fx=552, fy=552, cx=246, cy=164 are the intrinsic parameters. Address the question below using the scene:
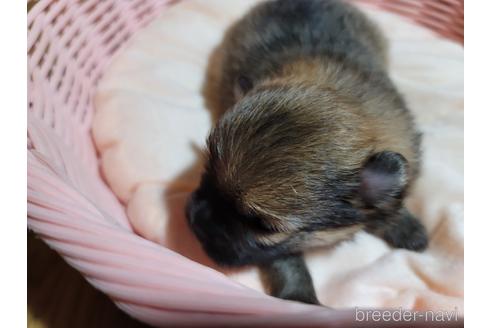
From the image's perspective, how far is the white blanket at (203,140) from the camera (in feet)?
5.31

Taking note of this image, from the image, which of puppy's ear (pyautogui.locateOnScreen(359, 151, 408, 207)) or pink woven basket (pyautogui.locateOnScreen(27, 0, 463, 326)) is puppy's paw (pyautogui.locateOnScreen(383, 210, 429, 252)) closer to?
puppy's ear (pyautogui.locateOnScreen(359, 151, 408, 207))

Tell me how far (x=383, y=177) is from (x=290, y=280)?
0.44m

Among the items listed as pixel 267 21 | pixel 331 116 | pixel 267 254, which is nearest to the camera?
pixel 331 116

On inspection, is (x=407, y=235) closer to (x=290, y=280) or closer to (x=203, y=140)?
(x=290, y=280)

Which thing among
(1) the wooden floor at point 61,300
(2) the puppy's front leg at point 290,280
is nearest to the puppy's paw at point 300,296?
(2) the puppy's front leg at point 290,280

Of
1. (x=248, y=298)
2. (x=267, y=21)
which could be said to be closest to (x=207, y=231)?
(x=248, y=298)

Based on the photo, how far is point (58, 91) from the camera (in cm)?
183

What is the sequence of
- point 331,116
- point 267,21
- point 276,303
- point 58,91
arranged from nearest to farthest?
point 276,303, point 331,116, point 58,91, point 267,21

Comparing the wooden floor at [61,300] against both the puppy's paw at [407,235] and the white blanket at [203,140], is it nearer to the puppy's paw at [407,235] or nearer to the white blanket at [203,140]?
the white blanket at [203,140]

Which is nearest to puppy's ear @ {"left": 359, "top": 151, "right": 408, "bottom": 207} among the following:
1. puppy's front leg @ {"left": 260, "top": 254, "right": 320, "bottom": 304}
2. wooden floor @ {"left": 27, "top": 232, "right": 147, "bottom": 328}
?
puppy's front leg @ {"left": 260, "top": 254, "right": 320, "bottom": 304}

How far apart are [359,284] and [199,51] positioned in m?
1.15

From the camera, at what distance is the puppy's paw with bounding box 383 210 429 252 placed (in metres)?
1.73

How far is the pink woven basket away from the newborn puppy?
0.19 m

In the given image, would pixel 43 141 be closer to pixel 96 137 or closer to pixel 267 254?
pixel 96 137
